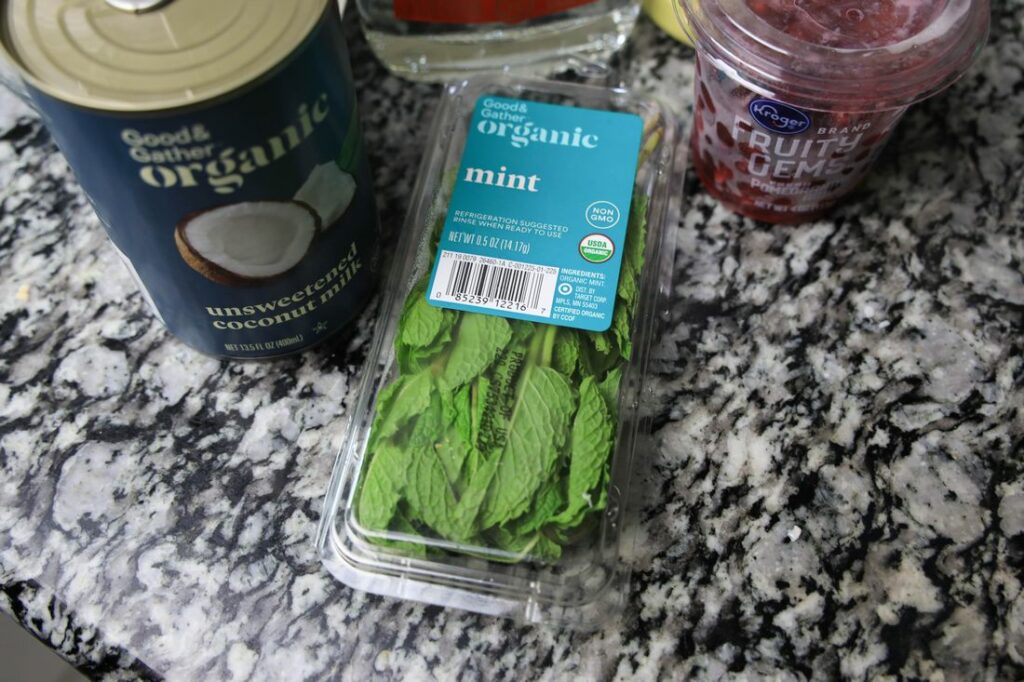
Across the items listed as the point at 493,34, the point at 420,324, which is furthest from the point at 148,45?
the point at 493,34

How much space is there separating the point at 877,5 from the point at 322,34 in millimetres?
317

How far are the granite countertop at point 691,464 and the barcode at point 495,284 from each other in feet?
0.27

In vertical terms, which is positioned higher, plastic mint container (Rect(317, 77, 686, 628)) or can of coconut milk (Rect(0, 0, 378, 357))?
can of coconut milk (Rect(0, 0, 378, 357))

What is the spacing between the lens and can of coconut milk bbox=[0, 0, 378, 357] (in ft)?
1.41

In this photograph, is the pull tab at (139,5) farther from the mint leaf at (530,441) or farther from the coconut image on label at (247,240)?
the mint leaf at (530,441)

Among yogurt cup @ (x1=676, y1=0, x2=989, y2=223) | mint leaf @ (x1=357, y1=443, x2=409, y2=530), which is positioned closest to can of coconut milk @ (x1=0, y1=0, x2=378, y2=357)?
mint leaf @ (x1=357, y1=443, x2=409, y2=530)

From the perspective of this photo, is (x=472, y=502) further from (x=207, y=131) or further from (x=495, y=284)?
(x=207, y=131)

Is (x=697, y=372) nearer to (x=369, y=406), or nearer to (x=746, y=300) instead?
(x=746, y=300)

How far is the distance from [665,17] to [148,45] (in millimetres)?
419

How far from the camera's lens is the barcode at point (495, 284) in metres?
0.59

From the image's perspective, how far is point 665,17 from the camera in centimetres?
73

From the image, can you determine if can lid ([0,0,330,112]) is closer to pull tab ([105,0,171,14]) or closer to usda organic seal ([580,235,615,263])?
pull tab ([105,0,171,14])

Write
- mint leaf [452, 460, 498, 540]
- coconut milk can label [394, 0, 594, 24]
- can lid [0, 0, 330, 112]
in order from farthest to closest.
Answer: coconut milk can label [394, 0, 594, 24]
mint leaf [452, 460, 498, 540]
can lid [0, 0, 330, 112]

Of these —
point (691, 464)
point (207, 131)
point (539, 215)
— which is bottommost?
point (691, 464)
